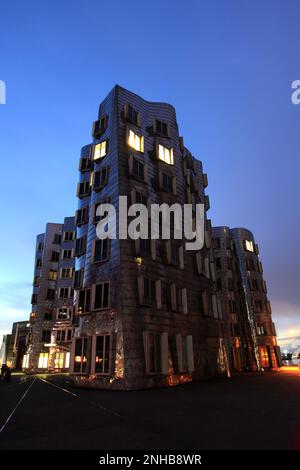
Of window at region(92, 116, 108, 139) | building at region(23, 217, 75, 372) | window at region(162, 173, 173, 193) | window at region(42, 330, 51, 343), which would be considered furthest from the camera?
window at region(42, 330, 51, 343)

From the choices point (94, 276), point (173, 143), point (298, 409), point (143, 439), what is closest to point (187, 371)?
point (94, 276)

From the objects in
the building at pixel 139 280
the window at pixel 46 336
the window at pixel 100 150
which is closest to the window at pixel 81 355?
the building at pixel 139 280

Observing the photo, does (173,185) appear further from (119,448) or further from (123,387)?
(119,448)

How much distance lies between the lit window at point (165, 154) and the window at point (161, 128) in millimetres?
1490

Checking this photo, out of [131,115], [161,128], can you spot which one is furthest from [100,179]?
[161,128]

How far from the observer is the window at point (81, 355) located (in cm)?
2119

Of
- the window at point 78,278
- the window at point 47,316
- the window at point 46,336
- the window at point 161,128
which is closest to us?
the window at point 78,278

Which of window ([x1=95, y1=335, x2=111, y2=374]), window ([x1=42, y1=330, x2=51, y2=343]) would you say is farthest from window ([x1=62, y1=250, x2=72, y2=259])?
window ([x1=95, y1=335, x2=111, y2=374])

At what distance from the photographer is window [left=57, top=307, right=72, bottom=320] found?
47.7 meters

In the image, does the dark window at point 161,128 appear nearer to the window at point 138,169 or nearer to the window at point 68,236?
the window at point 138,169

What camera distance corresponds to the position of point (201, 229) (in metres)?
31.7

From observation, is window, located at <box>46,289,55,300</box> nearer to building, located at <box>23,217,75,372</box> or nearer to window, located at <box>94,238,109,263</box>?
building, located at <box>23,217,75,372</box>

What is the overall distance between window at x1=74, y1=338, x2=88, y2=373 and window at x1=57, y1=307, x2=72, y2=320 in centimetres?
2666

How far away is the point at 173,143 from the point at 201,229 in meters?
9.11
